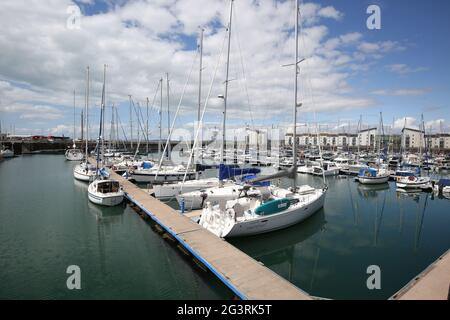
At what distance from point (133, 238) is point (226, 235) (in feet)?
22.0

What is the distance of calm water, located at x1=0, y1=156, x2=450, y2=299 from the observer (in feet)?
36.1

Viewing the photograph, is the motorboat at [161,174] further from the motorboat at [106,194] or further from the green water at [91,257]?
the green water at [91,257]

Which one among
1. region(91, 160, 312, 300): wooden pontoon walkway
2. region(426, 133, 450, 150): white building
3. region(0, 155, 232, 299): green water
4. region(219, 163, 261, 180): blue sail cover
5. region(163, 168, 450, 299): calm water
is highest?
region(426, 133, 450, 150): white building

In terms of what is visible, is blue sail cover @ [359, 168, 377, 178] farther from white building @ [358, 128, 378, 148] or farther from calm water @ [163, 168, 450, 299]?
white building @ [358, 128, 378, 148]

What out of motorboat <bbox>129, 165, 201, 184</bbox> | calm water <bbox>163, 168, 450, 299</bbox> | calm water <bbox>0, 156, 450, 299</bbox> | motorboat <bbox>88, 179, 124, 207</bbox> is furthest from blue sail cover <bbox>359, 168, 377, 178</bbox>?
motorboat <bbox>88, 179, 124, 207</bbox>

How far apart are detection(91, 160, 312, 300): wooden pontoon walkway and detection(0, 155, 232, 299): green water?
76 cm

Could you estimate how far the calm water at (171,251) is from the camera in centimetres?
1102

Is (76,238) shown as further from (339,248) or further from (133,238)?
(339,248)

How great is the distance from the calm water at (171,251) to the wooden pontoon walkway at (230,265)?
817mm

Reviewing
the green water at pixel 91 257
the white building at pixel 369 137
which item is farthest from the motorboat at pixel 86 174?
the white building at pixel 369 137

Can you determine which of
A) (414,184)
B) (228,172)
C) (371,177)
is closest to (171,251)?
(228,172)

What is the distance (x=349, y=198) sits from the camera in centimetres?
3058
